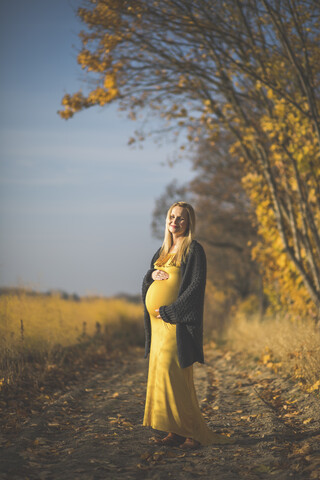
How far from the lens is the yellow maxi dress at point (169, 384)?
429 centimetres

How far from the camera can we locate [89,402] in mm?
6488

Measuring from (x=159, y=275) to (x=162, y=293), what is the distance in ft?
0.69

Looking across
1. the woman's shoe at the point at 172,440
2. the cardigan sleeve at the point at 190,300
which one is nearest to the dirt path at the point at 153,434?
the woman's shoe at the point at 172,440

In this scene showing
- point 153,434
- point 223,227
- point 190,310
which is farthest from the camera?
point 223,227

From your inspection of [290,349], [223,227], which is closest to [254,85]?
[290,349]

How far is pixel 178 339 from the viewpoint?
4266 mm

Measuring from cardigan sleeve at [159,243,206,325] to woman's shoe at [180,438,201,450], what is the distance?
1130mm

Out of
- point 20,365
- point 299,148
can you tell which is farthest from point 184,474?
point 299,148

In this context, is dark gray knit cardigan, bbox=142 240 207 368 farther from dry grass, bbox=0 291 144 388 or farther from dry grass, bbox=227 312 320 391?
dry grass, bbox=0 291 144 388

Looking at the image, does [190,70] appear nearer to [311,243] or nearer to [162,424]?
[311,243]

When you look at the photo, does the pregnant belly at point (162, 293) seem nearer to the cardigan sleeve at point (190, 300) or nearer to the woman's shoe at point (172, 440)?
the cardigan sleeve at point (190, 300)

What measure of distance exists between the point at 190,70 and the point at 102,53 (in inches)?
71.3

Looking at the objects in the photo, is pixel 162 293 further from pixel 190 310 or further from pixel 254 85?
pixel 254 85

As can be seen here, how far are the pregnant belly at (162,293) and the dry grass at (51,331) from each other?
2.90m
